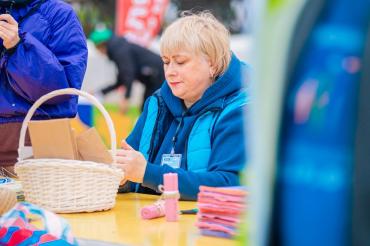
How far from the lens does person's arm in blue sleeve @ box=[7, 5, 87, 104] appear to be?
2.22 m

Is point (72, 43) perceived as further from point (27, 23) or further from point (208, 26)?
point (208, 26)

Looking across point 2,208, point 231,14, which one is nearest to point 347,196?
point 2,208

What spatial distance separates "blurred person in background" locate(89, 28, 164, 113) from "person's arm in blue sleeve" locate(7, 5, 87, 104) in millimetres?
5059

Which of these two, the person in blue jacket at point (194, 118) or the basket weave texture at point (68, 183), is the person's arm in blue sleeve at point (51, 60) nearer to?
the person in blue jacket at point (194, 118)

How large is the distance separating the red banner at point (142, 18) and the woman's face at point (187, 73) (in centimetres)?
575

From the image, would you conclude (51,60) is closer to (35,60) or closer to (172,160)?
(35,60)

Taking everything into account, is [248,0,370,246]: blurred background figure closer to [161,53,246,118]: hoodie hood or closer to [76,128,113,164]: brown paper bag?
[76,128,113,164]: brown paper bag

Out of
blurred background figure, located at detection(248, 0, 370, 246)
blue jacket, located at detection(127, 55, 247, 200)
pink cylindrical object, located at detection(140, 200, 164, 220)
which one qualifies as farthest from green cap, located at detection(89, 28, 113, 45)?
blurred background figure, located at detection(248, 0, 370, 246)

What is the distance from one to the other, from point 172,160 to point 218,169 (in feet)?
0.71

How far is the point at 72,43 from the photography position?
2.34 metres

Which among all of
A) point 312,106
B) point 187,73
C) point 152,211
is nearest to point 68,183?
point 152,211

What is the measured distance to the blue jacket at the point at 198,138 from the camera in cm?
208

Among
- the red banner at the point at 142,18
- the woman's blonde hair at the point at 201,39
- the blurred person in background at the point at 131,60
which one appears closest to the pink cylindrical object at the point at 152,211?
the woman's blonde hair at the point at 201,39

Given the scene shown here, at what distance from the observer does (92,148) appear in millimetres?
1975
